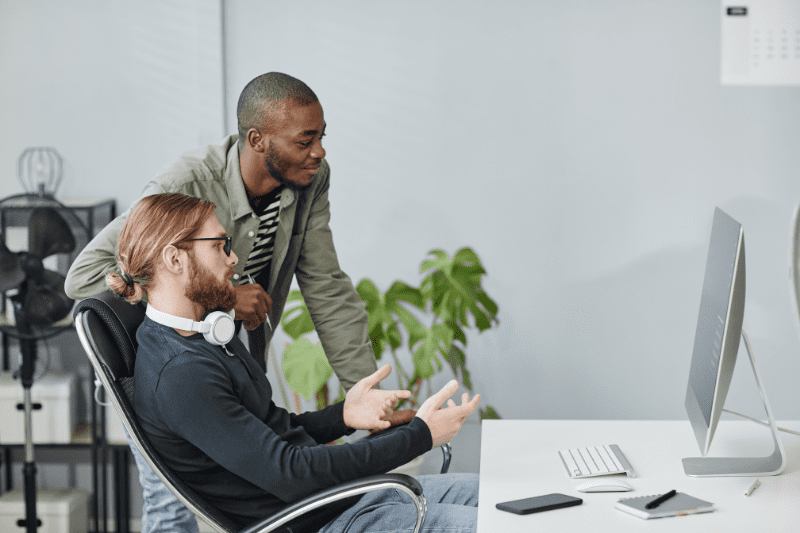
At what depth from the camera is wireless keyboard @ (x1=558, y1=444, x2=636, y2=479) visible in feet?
4.82

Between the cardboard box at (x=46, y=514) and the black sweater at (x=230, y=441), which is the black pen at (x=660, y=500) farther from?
the cardboard box at (x=46, y=514)

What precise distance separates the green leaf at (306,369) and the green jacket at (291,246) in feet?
1.31

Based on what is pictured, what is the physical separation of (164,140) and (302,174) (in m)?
1.33

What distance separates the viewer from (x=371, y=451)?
1.41 meters

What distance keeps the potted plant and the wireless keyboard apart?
108 centimetres

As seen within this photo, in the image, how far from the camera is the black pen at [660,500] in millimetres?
1283

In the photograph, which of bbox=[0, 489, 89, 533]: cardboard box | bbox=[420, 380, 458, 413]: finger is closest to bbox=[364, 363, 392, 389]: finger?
bbox=[420, 380, 458, 413]: finger

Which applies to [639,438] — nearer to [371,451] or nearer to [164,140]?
[371,451]

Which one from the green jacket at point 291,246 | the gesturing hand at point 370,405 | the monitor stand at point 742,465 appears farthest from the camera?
the green jacket at point 291,246

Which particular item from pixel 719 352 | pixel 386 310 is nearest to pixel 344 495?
pixel 719 352

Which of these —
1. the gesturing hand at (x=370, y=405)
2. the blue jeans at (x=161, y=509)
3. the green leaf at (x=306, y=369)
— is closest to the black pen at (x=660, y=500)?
the gesturing hand at (x=370, y=405)

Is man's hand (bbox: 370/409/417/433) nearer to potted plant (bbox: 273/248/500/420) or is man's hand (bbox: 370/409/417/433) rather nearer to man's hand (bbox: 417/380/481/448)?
man's hand (bbox: 417/380/481/448)

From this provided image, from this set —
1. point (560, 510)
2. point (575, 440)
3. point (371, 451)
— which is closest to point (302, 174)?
point (371, 451)

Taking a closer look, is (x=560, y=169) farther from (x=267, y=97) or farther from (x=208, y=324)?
(x=208, y=324)
